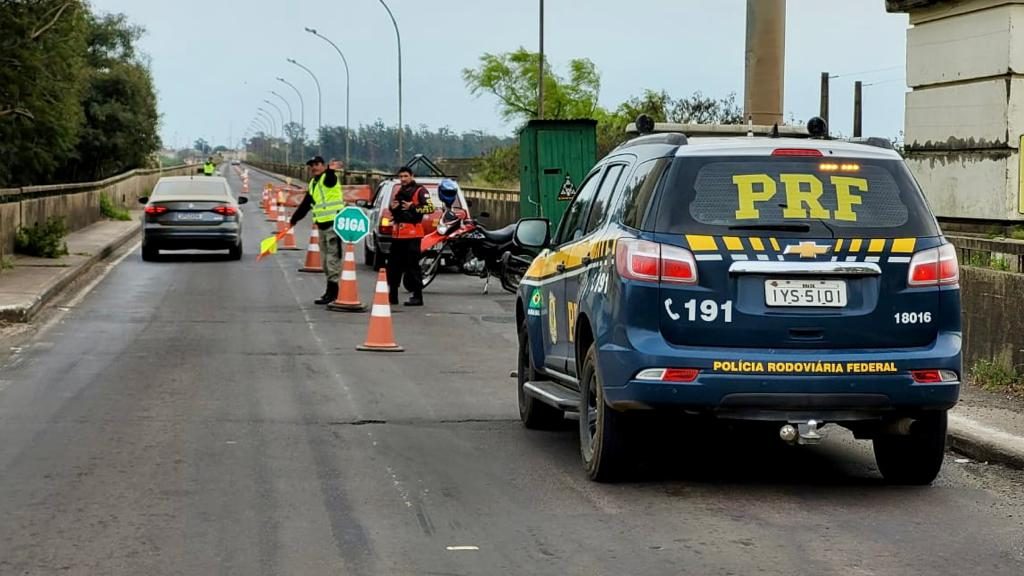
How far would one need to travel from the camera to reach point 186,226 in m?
28.8

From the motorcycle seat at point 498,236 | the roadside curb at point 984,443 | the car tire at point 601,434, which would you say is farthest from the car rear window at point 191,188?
the car tire at point 601,434

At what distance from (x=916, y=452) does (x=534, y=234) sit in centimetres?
292

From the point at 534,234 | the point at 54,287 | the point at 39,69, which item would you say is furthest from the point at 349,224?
the point at 39,69

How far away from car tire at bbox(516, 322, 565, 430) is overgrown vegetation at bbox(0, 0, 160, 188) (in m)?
44.7

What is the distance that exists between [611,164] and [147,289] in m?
14.5

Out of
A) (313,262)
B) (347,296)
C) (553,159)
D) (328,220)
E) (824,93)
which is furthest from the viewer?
(824,93)

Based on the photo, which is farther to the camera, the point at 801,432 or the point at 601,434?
the point at 601,434

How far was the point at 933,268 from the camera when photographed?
7.68 meters

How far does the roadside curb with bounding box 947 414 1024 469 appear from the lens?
888cm

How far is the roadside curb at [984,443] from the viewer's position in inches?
349

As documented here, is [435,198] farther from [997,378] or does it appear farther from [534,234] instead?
[534,234]

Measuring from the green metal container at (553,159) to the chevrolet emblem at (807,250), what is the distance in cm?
2359

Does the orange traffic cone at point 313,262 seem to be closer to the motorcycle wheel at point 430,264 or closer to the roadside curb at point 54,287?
the roadside curb at point 54,287

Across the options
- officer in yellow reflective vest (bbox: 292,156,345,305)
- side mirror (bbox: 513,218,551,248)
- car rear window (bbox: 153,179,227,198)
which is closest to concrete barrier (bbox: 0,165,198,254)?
car rear window (bbox: 153,179,227,198)
